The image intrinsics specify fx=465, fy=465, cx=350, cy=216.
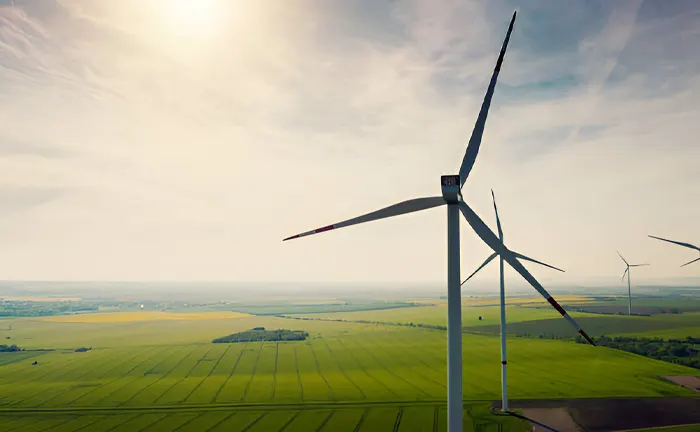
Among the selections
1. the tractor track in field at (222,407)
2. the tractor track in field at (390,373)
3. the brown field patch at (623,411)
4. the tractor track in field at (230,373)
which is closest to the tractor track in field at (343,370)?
the tractor track in field at (222,407)

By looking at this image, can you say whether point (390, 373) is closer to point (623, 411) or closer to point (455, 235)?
point (623, 411)

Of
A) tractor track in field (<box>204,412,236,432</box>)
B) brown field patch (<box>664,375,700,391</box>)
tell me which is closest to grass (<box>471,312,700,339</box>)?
brown field patch (<box>664,375,700,391</box>)

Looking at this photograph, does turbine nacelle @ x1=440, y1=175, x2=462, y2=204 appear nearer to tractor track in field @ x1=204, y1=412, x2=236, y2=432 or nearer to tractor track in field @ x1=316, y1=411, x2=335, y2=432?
tractor track in field @ x1=316, y1=411, x2=335, y2=432

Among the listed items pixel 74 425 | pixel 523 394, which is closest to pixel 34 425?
pixel 74 425

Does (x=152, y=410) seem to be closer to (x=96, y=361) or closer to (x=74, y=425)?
(x=74, y=425)

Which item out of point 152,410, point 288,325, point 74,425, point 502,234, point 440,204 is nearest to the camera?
point 440,204

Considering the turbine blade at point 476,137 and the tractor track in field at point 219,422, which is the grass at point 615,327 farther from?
the turbine blade at point 476,137

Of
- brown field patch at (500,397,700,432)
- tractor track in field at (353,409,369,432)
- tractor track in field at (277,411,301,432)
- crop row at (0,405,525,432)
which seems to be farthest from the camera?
tractor track in field at (277,411,301,432)

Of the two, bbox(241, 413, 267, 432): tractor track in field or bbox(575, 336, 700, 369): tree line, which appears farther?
bbox(575, 336, 700, 369): tree line
